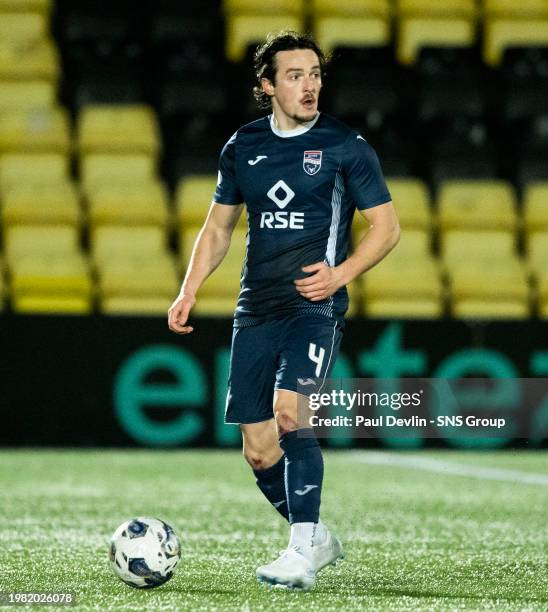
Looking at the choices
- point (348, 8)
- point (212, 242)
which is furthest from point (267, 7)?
point (212, 242)

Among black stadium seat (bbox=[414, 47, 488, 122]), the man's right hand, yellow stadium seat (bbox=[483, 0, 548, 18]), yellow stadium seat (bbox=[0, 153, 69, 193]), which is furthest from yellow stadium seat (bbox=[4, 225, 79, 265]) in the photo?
the man's right hand

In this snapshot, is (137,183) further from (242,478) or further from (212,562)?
(212,562)

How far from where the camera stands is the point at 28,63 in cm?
1148

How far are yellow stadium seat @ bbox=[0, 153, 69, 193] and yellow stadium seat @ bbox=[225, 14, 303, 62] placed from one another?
168cm

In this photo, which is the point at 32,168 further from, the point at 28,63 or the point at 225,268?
the point at 225,268

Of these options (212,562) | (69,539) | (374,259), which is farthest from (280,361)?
(69,539)

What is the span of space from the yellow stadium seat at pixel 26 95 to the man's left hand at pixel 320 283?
280 inches

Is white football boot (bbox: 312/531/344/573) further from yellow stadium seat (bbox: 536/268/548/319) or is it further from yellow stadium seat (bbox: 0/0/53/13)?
yellow stadium seat (bbox: 0/0/53/13)

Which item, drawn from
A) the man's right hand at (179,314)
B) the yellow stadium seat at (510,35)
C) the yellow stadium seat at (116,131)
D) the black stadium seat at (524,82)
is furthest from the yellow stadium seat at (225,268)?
the man's right hand at (179,314)

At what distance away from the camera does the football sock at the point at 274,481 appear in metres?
4.74

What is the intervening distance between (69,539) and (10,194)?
5395mm

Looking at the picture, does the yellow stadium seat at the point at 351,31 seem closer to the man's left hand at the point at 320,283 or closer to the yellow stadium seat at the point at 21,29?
the yellow stadium seat at the point at 21,29

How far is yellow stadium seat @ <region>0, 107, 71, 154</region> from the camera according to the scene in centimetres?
1091

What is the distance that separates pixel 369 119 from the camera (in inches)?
445
